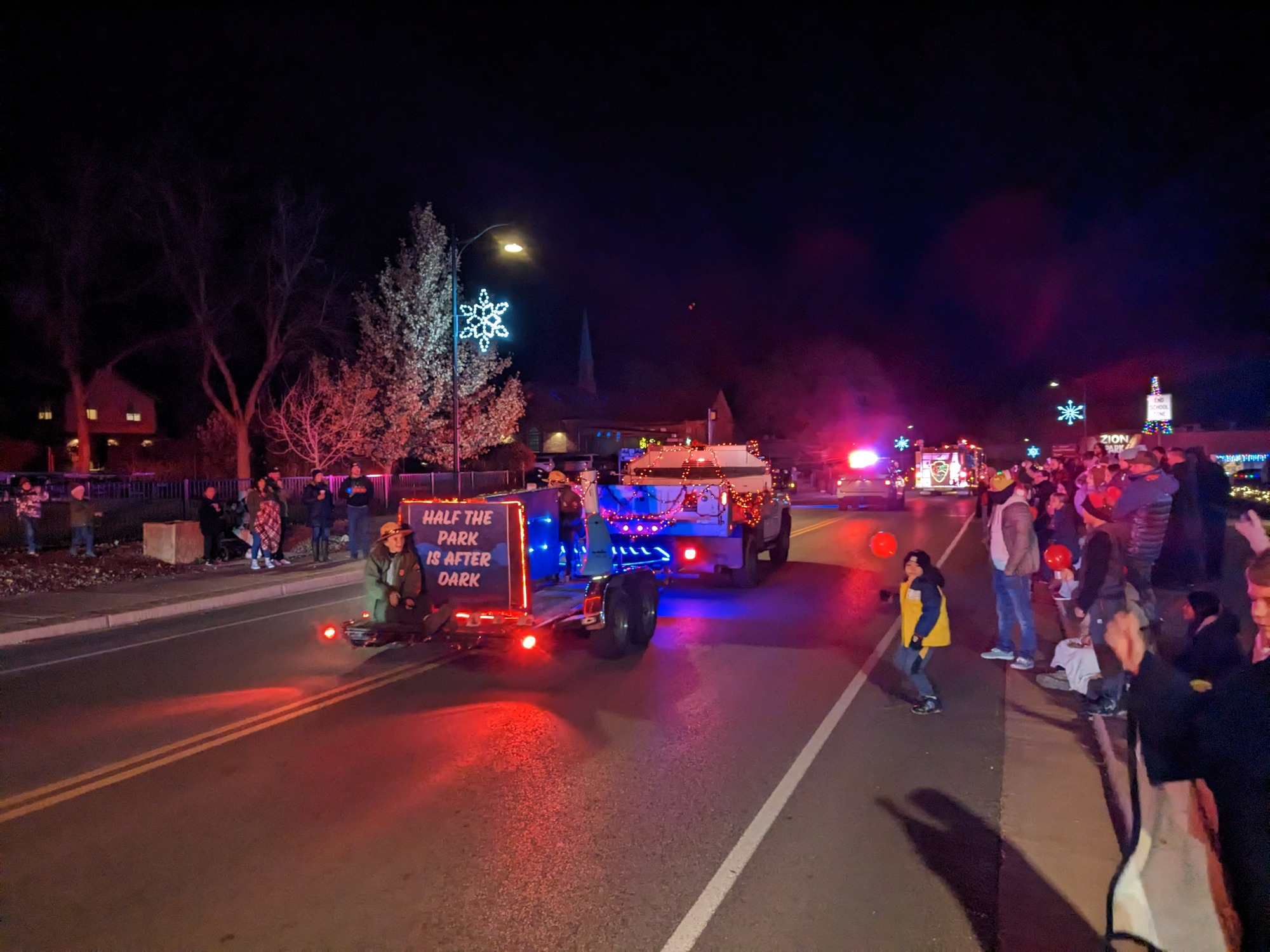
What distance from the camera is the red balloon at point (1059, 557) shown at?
9.38 m

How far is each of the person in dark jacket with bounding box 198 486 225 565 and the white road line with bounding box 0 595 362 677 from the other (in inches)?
179

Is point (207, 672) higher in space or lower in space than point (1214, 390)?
lower

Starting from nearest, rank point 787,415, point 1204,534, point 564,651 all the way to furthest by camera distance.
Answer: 1. point 1204,534
2. point 564,651
3. point 787,415

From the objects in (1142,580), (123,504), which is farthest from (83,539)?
(1142,580)

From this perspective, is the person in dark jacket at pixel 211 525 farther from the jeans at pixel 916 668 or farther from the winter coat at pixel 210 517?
the jeans at pixel 916 668

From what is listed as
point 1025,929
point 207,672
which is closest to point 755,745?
point 1025,929

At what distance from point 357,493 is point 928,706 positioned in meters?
12.3

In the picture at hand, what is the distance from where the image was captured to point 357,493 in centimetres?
1638

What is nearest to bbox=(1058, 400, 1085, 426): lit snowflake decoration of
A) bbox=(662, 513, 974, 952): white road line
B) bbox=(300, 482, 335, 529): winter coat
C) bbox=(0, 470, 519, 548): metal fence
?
bbox=(0, 470, 519, 548): metal fence

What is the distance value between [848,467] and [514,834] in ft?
97.7

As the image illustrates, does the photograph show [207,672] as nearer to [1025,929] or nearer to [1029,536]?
[1025,929]

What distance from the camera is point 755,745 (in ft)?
20.1

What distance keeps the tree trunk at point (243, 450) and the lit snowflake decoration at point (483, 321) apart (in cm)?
962

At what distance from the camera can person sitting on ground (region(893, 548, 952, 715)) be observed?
673cm
